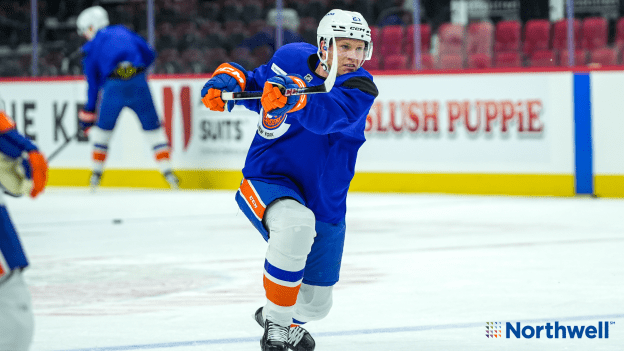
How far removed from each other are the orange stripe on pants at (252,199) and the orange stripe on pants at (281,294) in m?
0.19

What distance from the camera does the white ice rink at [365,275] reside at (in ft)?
10.3

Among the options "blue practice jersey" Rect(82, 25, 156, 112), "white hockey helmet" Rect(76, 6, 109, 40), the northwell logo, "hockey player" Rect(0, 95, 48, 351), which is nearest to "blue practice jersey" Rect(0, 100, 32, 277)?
"hockey player" Rect(0, 95, 48, 351)

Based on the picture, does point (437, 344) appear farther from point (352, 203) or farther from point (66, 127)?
point (66, 127)

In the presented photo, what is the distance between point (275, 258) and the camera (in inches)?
109

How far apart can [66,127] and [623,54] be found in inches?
196

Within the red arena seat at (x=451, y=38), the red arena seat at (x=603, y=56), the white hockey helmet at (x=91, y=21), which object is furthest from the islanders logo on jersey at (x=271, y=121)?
the white hockey helmet at (x=91, y=21)

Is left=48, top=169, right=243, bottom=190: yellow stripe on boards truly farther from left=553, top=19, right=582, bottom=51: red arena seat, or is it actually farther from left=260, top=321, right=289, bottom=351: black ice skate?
left=260, top=321, right=289, bottom=351: black ice skate

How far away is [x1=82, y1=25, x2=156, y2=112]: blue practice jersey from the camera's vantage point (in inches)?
328

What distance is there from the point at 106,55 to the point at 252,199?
5.74m

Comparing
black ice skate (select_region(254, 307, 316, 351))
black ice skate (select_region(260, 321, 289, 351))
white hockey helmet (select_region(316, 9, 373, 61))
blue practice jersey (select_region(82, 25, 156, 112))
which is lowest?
black ice skate (select_region(254, 307, 316, 351))

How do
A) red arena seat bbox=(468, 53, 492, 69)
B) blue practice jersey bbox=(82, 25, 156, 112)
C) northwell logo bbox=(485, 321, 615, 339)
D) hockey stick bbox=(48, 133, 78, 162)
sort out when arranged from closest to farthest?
northwell logo bbox=(485, 321, 615, 339) < red arena seat bbox=(468, 53, 492, 69) < blue practice jersey bbox=(82, 25, 156, 112) < hockey stick bbox=(48, 133, 78, 162)

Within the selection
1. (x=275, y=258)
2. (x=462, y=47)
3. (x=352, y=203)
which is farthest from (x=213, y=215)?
(x=275, y=258)

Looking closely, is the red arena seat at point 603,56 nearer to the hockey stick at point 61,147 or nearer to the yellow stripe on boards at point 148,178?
the yellow stripe on boards at point 148,178

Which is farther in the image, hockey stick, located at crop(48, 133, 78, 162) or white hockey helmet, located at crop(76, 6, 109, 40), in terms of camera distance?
hockey stick, located at crop(48, 133, 78, 162)
